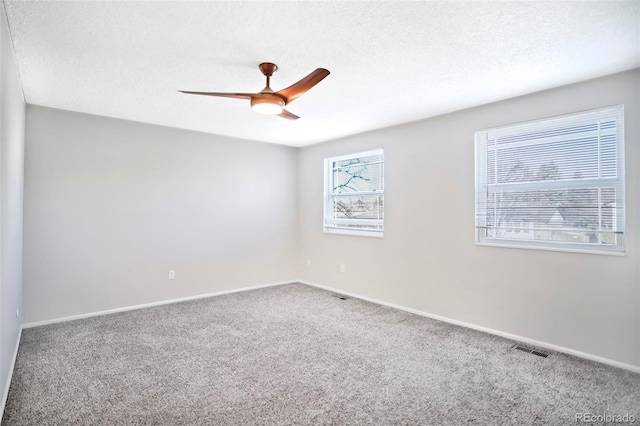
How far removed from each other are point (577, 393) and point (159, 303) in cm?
448

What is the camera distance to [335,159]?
553 cm

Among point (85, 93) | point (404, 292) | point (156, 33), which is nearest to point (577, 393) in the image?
point (404, 292)

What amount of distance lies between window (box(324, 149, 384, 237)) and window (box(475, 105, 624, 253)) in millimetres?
1479

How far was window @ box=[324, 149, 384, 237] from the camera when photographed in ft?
15.9

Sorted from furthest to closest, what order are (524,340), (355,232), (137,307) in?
(355,232) < (137,307) < (524,340)

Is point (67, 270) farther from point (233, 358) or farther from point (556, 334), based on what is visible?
point (556, 334)

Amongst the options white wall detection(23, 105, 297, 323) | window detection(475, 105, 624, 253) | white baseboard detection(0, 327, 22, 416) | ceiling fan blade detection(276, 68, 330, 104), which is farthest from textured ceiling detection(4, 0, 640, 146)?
white baseboard detection(0, 327, 22, 416)

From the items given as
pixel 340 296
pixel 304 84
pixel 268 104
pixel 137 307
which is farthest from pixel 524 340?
pixel 137 307

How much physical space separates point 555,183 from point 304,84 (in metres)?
2.49

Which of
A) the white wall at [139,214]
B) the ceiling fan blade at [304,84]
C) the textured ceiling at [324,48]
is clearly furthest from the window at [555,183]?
the white wall at [139,214]

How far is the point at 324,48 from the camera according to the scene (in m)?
2.38

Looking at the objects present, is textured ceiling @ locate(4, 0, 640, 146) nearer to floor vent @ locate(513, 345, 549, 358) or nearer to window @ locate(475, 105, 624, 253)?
window @ locate(475, 105, 624, 253)

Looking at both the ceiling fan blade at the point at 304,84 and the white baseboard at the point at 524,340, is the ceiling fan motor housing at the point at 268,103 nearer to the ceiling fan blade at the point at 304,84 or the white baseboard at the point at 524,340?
the ceiling fan blade at the point at 304,84

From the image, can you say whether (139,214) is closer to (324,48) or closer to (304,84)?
(304,84)
